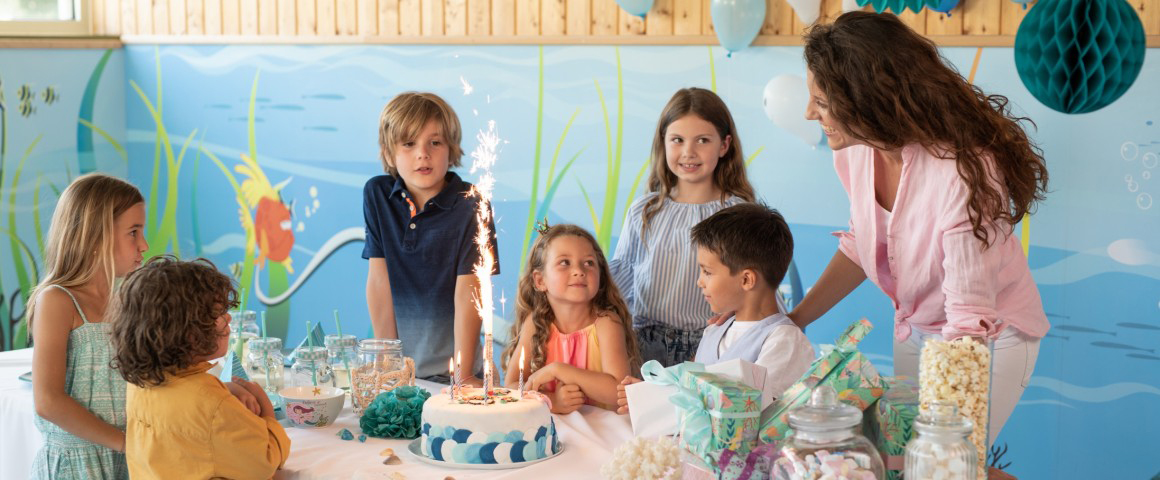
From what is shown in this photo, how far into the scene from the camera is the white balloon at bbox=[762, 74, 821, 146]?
3936 millimetres

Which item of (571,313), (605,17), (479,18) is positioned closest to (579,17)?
(605,17)

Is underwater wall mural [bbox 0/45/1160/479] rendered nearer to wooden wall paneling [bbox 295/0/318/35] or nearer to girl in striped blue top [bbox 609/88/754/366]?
wooden wall paneling [bbox 295/0/318/35]

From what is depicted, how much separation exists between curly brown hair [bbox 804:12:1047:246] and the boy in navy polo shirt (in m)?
1.20

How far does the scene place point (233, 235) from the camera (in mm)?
5719

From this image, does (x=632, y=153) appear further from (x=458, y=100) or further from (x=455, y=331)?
(x=455, y=331)

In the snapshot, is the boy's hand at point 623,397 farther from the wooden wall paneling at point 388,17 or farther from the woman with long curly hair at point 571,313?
the wooden wall paneling at point 388,17

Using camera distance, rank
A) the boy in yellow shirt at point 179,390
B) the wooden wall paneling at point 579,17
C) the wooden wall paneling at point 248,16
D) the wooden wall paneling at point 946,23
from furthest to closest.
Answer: the wooden wall paneling at point 248,16, the wooden wall paneling at point 579,17, the wooden wall paneling at point 946,23, the boy in yellow shirt at point 179,390

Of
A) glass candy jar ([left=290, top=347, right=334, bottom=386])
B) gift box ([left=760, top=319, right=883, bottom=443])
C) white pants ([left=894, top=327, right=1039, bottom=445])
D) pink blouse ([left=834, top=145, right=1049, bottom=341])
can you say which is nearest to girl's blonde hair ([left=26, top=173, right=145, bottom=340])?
glass candy jar ([left=290, top=347, right=334, bottom=386])

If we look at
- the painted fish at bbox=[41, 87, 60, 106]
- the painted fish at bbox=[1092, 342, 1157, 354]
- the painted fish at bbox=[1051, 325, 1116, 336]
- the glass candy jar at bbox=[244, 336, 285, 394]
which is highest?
the painted fish at bbox=[41, 87, 60, 106]

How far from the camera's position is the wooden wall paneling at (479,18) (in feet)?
15.9

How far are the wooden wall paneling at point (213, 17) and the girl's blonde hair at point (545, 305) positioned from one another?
11.6ft

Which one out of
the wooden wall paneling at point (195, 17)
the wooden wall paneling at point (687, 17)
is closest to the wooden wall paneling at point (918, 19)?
the wooden wall paneling at point (687, 17)

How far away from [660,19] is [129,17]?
3018 millimetres

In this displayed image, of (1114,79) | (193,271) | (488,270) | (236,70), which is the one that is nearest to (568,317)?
(488,270)
